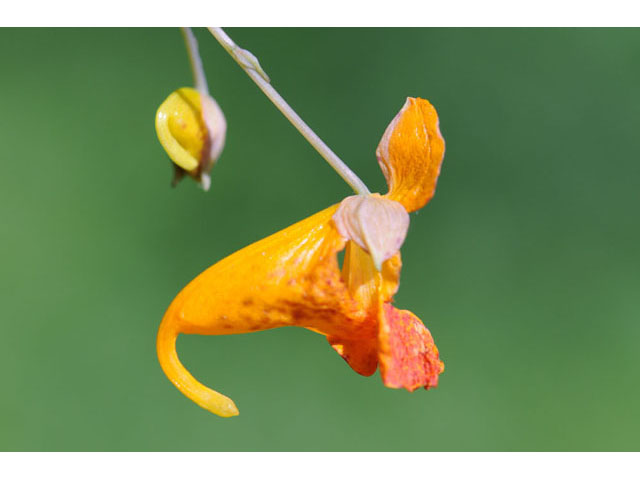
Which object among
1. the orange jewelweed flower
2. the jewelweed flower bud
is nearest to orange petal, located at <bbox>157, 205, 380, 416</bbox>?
the orange jewelweed flower

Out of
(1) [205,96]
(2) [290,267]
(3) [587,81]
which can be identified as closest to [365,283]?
(2) [290,267]

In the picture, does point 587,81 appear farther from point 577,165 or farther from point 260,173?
point 260,173

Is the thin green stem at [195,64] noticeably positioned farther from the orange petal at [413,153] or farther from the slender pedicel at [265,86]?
the orange petal at [413,153]

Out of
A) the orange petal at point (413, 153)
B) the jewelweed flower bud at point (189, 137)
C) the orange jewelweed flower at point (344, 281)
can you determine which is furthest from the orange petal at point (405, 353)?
the jewelweed flower bud at point (189, 137)

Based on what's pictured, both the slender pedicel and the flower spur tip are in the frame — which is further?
the flower spur tip

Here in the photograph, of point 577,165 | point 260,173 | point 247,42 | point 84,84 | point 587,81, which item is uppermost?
point 84,84

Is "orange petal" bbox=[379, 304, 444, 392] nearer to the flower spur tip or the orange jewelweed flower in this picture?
the orange jewelweed flower
